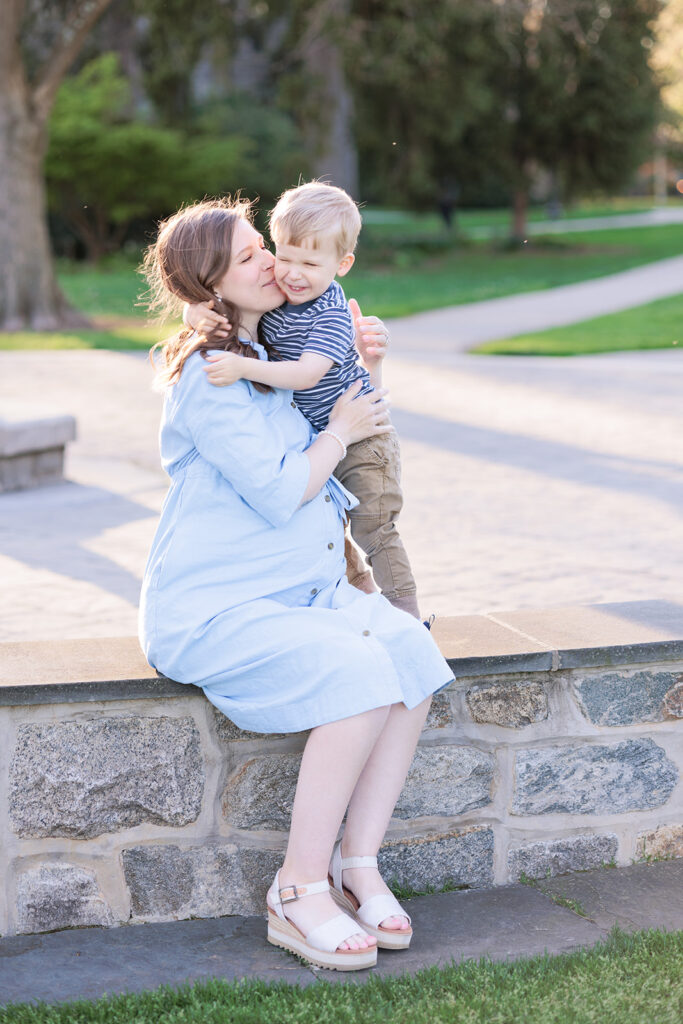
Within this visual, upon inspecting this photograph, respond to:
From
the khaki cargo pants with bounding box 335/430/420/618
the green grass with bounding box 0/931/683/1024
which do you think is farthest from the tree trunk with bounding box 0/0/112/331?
the green grass with bounding box 0/931/683/1024

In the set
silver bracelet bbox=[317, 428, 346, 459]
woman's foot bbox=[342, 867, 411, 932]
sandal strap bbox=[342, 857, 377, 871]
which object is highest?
silver bracelet bbox=[317, 428, 346, 459]

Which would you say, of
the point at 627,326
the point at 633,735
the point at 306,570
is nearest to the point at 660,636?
the point at 633,735

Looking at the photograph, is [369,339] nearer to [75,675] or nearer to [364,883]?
[75,675]

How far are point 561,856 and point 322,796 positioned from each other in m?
0.82

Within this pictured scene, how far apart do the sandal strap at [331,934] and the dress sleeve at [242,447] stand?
2.83 feet

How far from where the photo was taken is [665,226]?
1630 inches

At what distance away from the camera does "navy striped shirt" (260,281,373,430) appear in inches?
120

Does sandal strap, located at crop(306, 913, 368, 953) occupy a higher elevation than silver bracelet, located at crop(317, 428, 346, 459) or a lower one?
lower

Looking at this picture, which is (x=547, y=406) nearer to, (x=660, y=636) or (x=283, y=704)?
(x=660, y=636)

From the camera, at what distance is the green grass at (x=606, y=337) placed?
A: 1298 centimetres

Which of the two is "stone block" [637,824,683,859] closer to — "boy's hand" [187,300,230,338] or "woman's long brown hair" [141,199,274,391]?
"woman's long brown hair" [141,199,274,391]

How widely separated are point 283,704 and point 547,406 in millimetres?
6968

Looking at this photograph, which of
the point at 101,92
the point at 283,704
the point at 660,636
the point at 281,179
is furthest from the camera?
the point at 281,179

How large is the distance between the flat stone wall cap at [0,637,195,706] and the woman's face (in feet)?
2.83
